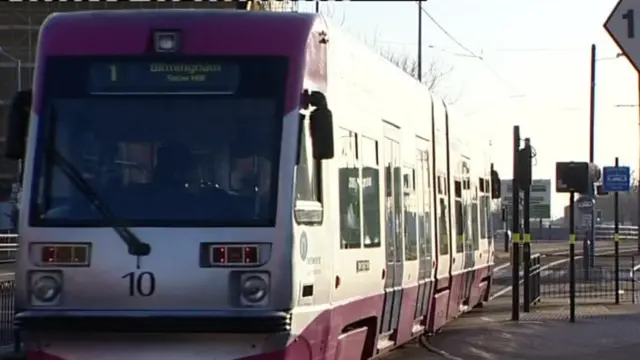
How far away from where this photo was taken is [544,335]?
725 inches

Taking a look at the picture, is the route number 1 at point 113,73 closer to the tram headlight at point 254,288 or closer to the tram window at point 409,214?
the tram headlight at point 254,288

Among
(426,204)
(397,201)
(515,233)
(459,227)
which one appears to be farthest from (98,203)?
(515,233)

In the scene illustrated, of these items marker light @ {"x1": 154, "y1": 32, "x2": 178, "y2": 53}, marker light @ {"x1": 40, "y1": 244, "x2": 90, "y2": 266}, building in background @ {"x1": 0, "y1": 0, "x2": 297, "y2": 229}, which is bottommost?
marker light @ {"x1": 40, "y1": 244, "x2": 90, "y2": 266}

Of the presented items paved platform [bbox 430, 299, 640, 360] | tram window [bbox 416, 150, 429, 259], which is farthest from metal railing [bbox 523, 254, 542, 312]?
tram window [bbox 416, 150, 429, 259]

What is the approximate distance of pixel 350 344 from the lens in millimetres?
11297

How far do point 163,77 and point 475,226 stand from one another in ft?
41.5

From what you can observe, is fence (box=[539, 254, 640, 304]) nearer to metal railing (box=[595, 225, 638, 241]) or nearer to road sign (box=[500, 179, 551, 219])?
road sign (box=[500, 179, 551, 219])

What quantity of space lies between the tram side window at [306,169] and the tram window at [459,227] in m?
9.11

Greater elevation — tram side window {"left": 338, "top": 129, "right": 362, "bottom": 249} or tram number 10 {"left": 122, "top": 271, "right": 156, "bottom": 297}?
tram side window {"left": 338, "top": 129, "right": 362, "bottom": 249}

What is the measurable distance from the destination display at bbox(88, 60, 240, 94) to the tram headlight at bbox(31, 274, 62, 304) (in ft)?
4.98

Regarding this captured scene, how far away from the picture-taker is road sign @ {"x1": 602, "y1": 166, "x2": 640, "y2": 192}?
109 feet

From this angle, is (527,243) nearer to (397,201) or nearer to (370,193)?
(397,201)

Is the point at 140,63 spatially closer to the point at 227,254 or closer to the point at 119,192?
the point at 119,192

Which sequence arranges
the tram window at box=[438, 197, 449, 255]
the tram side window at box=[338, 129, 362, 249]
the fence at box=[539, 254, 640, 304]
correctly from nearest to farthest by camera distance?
the tram side window at box=[338, 129, 362, 249], the tram window at box=[438, 197, 449, 255], the fence at box=[539, 254, 640, 304]
